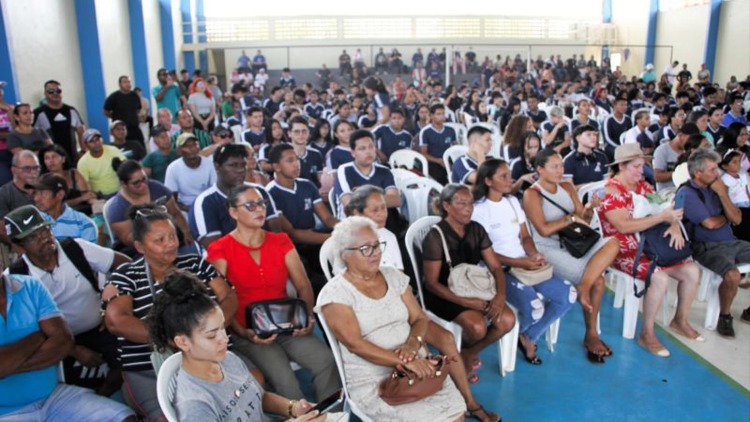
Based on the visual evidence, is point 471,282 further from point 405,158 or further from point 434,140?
point 434,140

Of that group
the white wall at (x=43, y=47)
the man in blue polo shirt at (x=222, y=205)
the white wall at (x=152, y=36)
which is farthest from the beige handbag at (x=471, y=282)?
the white wall at (x=152, y=36)

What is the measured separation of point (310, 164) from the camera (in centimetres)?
546

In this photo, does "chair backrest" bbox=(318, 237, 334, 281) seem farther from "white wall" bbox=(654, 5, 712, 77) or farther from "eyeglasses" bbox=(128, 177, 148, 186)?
"white wall" bbox=(654, 5, 712, 77)

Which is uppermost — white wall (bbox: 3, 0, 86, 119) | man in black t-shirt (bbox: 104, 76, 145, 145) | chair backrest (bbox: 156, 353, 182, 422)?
white wall (bbox: 3, 0, 86, 119)

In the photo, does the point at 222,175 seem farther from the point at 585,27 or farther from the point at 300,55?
the point at 585,27

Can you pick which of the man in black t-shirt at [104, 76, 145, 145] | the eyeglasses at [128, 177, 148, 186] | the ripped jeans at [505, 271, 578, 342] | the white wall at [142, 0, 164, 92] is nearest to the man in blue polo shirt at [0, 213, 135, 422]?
the eyeglasses at [128, 177, 148, 186]

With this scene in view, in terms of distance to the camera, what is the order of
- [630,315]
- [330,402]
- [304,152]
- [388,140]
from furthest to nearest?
[388,140] → [304,152] → [630,315] → [330,402]

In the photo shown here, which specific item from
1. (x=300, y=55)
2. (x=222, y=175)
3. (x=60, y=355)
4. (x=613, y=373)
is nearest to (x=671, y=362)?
(x=613, y=373)

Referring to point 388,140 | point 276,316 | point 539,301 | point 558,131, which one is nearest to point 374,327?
point 276,316

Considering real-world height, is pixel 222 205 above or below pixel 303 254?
above

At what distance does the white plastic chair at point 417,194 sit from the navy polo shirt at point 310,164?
1.00 meters

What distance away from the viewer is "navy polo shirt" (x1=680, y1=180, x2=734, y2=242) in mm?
3809

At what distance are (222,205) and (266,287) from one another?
985 mm

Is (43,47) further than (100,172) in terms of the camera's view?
→ Yes
